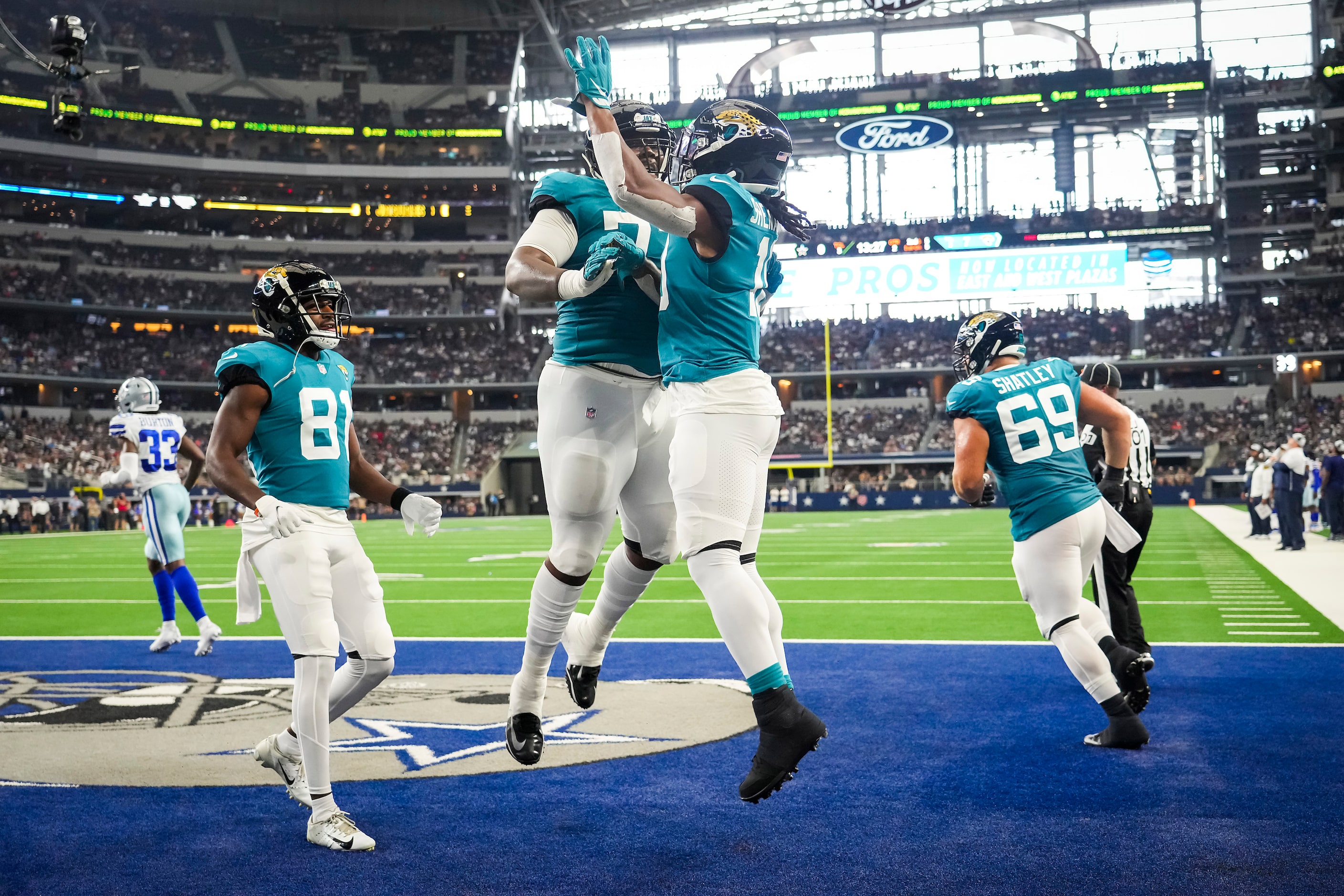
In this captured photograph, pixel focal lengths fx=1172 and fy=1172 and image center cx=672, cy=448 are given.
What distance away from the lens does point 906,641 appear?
898 centimetres

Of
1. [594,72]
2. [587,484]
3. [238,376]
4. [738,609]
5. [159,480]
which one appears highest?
[594,72]

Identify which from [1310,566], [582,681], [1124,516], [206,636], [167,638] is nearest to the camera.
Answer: [582,681]

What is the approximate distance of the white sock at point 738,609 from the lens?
3891 millimetres

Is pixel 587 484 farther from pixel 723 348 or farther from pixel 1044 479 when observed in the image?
pixel 1044 479

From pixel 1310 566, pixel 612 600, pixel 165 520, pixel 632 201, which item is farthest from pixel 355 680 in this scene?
pixel 1310 566

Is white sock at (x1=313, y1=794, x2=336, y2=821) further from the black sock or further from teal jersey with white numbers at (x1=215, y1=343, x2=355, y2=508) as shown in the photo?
the black sock

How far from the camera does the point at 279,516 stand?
4164mm

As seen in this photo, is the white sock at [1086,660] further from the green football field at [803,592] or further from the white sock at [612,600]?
the green football field at [803,592]

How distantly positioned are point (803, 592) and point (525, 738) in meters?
8.80

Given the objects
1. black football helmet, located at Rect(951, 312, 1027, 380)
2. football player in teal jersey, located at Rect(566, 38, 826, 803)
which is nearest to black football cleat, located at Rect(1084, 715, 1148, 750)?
black football helmet, located at Rect(951, 312, 1027, 380)

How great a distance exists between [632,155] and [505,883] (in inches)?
95.1

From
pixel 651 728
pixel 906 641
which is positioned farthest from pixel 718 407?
pixel 906 641

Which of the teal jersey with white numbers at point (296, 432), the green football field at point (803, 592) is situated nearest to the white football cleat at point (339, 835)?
the teal jersey with white numbers at point (296, 432)

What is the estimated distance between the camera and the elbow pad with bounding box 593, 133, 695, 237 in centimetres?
393
